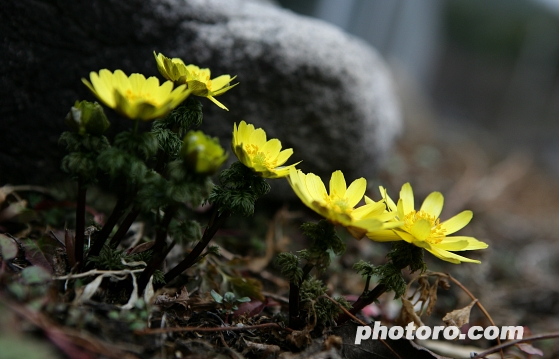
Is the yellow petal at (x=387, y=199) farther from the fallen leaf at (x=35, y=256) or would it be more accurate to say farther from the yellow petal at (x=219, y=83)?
the fallen leaf at (x=35, y=256)

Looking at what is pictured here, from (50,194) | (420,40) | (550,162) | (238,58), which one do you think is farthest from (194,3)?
(420,40)

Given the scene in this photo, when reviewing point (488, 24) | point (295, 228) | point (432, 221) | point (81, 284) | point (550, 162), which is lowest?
point (550, 162)

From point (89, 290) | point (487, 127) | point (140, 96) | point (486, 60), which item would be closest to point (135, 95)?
point (140, 96)

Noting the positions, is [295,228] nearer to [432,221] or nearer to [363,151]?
[363,151]

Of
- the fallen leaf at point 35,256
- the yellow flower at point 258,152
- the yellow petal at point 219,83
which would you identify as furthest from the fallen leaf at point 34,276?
the yellow petal at point 219,83

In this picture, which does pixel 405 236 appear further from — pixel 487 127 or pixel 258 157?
pixel 487 127

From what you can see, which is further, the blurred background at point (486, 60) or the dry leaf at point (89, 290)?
the blurred background at point (486, 60)

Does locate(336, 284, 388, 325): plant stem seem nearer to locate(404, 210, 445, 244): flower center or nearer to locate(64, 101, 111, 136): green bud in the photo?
locate(404, 210, 445, 244): flower center
